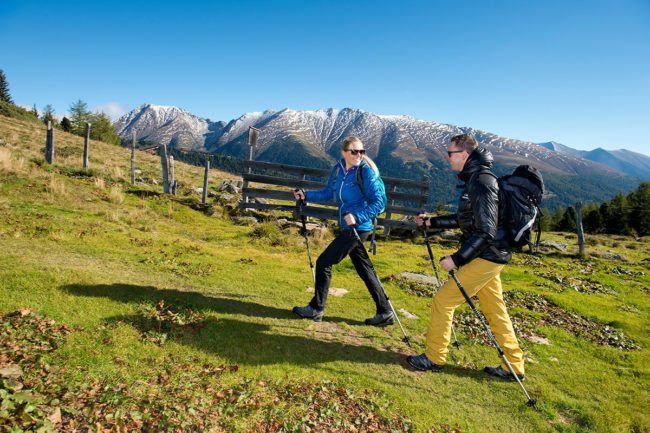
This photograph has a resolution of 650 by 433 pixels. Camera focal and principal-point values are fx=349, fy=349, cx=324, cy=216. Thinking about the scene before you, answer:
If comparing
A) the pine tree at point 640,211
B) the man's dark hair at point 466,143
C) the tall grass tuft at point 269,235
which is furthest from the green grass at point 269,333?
the pine tree at point 640,211

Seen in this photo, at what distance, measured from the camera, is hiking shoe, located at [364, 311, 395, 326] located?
24.7 feet

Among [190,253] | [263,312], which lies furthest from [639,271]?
[190,253]

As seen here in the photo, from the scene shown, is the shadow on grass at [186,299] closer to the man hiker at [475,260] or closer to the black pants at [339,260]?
the black pants at [339,260]

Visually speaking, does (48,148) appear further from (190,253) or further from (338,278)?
(338,278)

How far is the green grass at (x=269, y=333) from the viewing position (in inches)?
196

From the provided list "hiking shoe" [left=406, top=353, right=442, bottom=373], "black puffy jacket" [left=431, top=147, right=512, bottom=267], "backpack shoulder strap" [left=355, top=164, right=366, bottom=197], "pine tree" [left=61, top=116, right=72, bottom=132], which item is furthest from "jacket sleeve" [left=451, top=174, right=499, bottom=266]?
"pine tree" [left=61, top=116, right=72, bottom=132]

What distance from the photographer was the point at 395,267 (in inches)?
499

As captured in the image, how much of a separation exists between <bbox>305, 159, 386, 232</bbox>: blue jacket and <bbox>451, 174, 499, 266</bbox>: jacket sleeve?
181 cm

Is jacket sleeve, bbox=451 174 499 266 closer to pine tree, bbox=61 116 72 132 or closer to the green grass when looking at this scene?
the green grass

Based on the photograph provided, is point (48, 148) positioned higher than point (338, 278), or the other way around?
point (48, 148)

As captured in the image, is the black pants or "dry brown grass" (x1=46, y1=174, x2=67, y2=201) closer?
the black pants

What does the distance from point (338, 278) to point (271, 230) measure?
4.89 m

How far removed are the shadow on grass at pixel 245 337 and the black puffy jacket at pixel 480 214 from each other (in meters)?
2.46

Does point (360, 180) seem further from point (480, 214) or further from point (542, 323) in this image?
point (542, 323)
